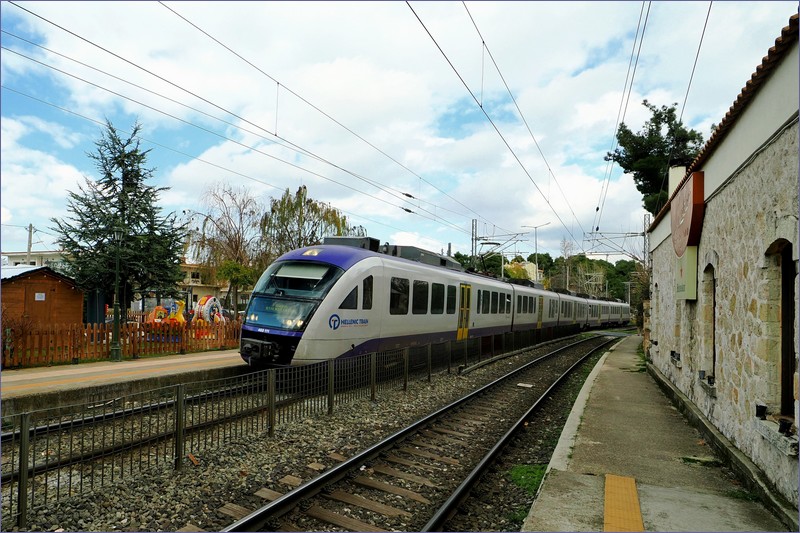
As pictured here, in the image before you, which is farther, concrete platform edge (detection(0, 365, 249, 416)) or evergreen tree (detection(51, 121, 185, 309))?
evergreen tree (detection(51, 121, 185, 309))

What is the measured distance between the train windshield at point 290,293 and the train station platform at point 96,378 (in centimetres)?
244

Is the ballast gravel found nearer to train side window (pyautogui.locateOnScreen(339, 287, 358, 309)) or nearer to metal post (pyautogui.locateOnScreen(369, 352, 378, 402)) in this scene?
metal post (pyautogui.locateOnScreen(369, 352, 378, 402))

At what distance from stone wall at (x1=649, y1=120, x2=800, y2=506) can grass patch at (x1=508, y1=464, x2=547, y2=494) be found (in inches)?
90.0

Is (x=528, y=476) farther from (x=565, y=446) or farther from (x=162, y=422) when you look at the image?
(x=162, y=422)

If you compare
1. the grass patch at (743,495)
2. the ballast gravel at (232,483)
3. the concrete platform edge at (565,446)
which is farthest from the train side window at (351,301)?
the grass patch at (743,495)

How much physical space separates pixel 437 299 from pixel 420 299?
1221 millimetres

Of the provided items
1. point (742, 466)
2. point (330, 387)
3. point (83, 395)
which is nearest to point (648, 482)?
point (742, 466)

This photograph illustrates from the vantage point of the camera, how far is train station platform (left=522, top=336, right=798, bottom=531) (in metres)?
4.48

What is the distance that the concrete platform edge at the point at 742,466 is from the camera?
4.39 m

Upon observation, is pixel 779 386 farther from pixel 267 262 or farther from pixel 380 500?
pixel 267 262

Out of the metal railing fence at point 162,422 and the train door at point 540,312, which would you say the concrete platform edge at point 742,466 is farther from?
the train door at point 540,312

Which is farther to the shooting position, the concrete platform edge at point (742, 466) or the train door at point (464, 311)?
the train door at point (464, 311)

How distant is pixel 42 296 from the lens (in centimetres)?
1570

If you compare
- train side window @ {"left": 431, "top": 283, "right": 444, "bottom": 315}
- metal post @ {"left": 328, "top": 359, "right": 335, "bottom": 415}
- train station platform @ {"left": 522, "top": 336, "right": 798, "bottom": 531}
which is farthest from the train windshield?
train station platform @ {"left": 522, "top": 336, "right": 798, "bottom": 531}
